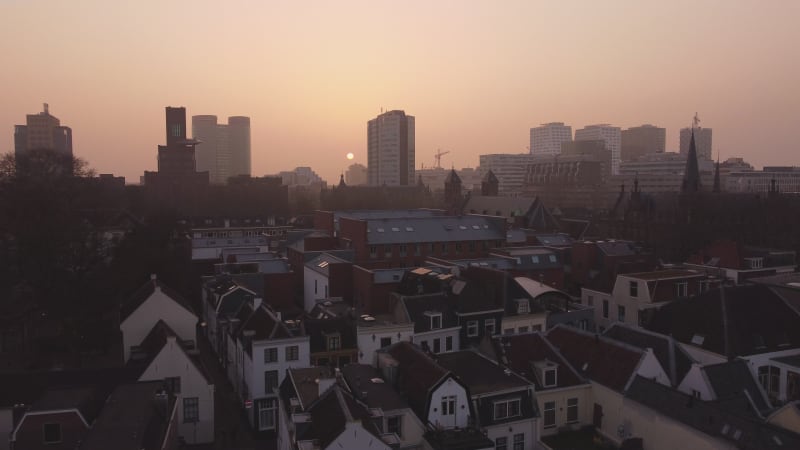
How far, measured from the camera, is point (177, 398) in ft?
91.3

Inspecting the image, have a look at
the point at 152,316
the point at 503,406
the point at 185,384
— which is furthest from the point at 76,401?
the point at 503,406

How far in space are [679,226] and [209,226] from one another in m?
64.4

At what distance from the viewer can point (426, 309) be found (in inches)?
1406

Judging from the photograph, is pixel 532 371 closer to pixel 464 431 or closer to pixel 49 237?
pixel 464 431

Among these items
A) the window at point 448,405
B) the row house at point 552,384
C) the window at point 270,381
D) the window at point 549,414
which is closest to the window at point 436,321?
the row house at point 552,384

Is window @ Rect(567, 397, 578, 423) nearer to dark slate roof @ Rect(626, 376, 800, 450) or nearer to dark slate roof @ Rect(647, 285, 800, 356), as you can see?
dark slate roof @ Rect(626, 376, 800, 450)

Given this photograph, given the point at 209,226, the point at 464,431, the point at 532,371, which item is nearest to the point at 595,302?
the point at 532,371

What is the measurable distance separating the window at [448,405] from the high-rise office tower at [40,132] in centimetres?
17487

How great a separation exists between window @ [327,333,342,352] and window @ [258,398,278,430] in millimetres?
4162

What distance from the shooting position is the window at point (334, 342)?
32781 mm

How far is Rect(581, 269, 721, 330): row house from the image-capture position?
132 feet

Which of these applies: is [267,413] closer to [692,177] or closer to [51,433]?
[51,433]

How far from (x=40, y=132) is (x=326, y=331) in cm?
17304

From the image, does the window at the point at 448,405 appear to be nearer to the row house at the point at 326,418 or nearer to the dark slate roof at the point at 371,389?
the dark slate roof at the point at 371,389
